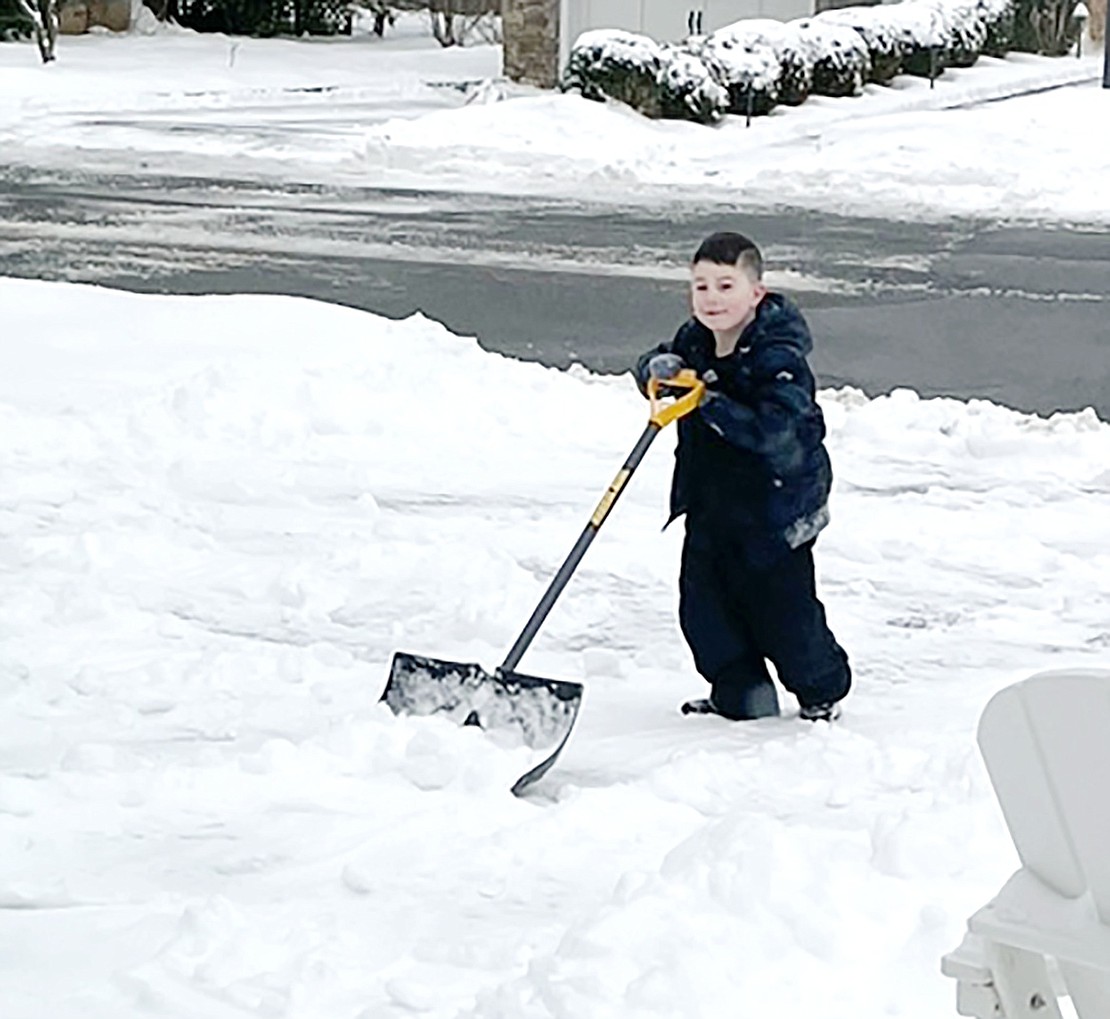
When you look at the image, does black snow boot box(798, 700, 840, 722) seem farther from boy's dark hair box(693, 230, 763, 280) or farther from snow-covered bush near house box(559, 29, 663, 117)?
snow-covered bush near house box(559, 29, 663, 117)

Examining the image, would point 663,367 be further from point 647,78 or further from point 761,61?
point 761,61

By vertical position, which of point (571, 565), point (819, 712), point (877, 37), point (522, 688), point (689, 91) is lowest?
point (819, 712)

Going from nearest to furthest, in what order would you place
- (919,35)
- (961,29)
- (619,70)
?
(619,70)
(919,35)
(961,29)

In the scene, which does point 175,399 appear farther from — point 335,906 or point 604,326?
point 335,906

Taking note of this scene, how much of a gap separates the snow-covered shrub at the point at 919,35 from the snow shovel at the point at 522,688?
20796 mm

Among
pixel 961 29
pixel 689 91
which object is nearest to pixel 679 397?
pixel 689 91

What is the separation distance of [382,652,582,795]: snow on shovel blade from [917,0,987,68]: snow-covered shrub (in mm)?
22147

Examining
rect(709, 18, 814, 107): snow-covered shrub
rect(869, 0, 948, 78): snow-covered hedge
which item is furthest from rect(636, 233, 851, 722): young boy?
rect(869, 0, 948, 78): snow-covered hedge

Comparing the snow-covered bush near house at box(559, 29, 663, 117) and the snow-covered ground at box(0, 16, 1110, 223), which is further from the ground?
the snow-covered bush near house at box(559, 29, 663, 117)

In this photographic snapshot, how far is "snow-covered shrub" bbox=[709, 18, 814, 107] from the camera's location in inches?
883

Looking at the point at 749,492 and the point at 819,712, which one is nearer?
the point at 749,492

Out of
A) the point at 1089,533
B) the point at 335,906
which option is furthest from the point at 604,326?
the point at 335,906

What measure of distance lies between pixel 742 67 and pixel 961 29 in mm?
5245

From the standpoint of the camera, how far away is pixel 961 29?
2648 cm
